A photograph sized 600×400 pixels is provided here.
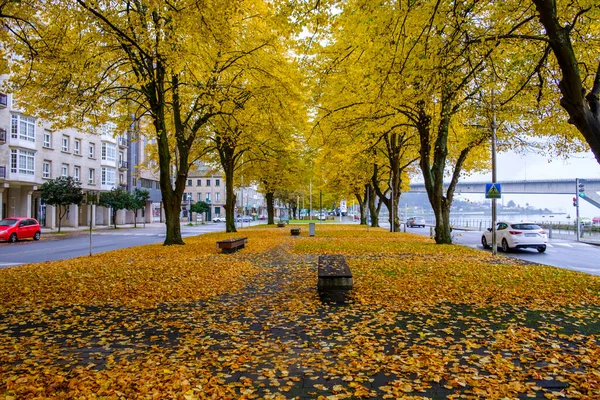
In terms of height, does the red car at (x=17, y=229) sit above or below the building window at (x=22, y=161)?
below

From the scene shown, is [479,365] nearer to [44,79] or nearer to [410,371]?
[410,371]

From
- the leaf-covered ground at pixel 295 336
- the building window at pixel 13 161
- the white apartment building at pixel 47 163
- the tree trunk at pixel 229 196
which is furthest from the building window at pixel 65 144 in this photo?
the leaf-covered ground at pixel 295 336

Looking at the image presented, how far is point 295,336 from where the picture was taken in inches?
226

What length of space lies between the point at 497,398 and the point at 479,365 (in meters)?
0.85

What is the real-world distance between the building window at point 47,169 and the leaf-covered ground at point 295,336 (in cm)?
3809

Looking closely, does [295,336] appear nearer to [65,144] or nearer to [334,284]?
[334,284]

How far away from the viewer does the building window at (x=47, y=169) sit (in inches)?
1725

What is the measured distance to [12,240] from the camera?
95.0 ft

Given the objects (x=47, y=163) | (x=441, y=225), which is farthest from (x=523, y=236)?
(x=47, y=163)

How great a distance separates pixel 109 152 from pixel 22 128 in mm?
17102

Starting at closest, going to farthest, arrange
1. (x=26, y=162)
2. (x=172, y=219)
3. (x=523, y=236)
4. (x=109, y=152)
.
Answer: (x=172, y=219), (x=523, y=236), (x=26, y=162), (x=109, y=152)

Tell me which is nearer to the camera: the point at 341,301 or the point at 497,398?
the point at 497,398

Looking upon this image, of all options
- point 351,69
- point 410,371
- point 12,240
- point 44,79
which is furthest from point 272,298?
point 12,240

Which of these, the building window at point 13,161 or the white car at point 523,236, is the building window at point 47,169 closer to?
the building window at point 13,161
